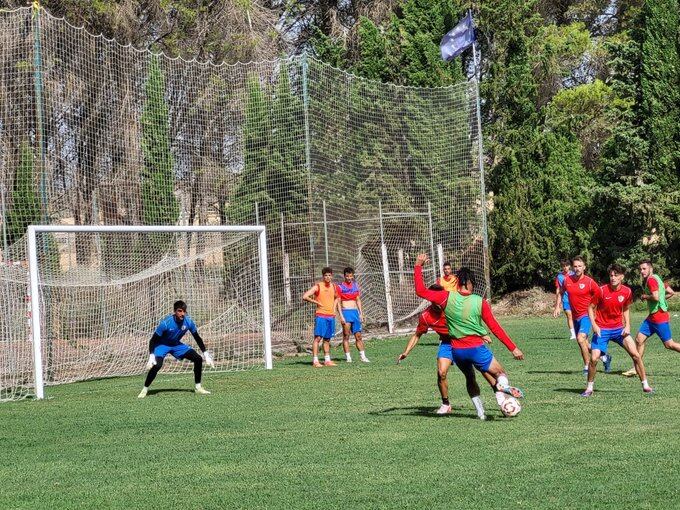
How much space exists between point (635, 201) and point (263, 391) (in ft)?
80.6

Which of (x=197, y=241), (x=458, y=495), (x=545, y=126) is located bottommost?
(x=458, y=495)

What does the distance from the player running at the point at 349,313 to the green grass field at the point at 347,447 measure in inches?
153

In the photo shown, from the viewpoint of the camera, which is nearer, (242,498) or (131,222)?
(242,498)

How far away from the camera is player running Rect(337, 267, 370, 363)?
2306cm

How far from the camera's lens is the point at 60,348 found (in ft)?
70.8

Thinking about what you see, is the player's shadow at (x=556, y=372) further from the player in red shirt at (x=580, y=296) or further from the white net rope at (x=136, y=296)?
the white net rope at (x=136, y=296)

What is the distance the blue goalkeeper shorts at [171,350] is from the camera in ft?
58.5

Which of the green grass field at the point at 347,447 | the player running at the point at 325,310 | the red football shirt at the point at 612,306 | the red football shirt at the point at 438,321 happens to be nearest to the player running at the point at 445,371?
the red football shirt at the point at 438,321

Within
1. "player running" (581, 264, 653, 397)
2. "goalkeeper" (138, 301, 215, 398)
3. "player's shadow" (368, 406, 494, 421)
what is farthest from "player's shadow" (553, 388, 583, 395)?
"goalkeeper" (138, 301, 215, 398)

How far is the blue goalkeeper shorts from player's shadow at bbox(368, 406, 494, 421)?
4.47 m

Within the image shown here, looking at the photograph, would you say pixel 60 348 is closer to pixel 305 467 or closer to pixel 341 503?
pixel 305 467

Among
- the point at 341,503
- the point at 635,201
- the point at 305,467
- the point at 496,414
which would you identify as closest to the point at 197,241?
the point at 496,414

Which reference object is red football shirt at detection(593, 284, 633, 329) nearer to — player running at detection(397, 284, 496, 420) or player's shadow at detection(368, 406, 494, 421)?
player running at detection(397, 284, 496, 420)

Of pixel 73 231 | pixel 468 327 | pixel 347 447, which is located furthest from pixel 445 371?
pixel 73 231
